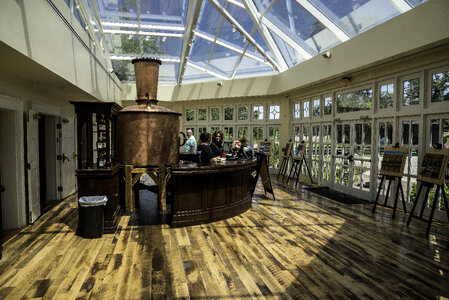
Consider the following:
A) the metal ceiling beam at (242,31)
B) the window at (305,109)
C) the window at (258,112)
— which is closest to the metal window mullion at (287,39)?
the metal ceiling beam at (242,31)

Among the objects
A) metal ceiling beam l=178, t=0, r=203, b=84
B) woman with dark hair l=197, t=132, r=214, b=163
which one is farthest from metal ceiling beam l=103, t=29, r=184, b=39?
woman with dark hair l=197, t=132, r=214, b=163

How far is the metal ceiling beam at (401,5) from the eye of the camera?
5133mm

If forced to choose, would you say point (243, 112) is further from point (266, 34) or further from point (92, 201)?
point (92, 201)

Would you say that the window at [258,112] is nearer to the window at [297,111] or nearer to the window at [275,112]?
the window at [275,112]

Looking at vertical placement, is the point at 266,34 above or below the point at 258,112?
above

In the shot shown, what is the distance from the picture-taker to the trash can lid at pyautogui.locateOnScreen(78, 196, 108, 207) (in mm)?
4273

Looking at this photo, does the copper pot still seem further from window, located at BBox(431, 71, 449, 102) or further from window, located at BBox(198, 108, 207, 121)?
window, located at BBox(198, 108, 207, 121)

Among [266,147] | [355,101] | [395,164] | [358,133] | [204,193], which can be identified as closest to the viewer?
[204,193]

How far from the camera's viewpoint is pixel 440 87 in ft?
16.9

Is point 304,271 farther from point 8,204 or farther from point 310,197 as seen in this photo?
point 8,204

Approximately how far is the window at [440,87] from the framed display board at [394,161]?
1029mm

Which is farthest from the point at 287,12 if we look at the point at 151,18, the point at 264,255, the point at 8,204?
the point at 8,204

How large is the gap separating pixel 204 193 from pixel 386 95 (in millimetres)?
4494

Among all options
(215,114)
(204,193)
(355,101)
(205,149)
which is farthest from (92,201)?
(215,114)
